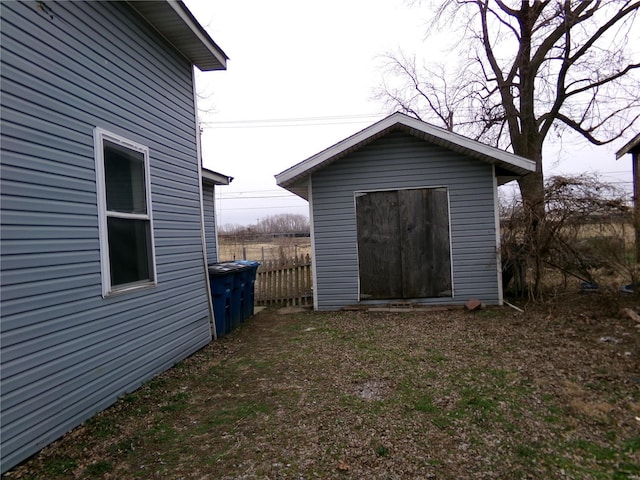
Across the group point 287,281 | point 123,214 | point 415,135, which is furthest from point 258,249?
point 123,214

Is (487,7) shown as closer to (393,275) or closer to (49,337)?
(393,275)

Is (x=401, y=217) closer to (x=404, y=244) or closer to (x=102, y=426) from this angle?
(x=404, y=244)

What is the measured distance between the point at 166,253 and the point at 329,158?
13.0ft

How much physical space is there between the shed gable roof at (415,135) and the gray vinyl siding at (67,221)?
329 centimetres

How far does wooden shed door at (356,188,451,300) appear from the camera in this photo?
25.4 ft

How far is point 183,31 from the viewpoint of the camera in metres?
4.87

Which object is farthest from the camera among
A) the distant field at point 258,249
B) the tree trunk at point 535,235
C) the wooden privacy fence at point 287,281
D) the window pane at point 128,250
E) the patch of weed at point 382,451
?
the distant field at point 258,249

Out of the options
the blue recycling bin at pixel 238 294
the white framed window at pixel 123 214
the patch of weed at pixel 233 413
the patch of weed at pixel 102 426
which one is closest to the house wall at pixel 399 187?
the blue recycling bin at pixel 238 294

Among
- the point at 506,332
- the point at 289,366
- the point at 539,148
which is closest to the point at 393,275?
the point at 506,332

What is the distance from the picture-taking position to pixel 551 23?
42.3 feet

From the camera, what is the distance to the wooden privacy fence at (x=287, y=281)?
9.13 metres

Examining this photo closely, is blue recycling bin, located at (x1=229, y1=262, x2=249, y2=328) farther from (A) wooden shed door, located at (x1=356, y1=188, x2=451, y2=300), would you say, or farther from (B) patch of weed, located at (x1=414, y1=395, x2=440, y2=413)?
(B) patch of weed, located at (x1=414, y1=395, x2=440, y2=413)

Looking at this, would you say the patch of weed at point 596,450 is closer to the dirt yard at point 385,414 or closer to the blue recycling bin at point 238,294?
the dirt yard at point 385,414

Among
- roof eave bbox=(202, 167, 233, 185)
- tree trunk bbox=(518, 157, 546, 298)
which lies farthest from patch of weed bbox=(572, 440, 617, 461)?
roof eave bbox=(202, 167, 233, 185)
